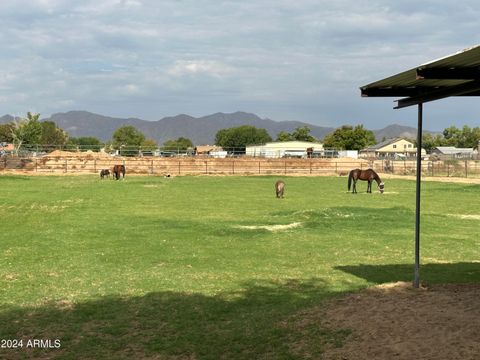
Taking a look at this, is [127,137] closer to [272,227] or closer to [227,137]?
[227,137]

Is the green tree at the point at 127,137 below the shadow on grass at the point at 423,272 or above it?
above

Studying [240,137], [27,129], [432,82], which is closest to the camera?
[432,82]

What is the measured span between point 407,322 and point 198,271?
5651 millimetres

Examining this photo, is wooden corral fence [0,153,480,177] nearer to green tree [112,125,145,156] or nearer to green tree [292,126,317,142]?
green tree [292,126,317,142]

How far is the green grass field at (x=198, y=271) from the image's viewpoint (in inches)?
273

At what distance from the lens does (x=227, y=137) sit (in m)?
191

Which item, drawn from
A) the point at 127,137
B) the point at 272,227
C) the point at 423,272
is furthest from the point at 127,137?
the point at 423,272

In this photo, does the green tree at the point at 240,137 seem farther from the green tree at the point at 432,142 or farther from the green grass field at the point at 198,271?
the green grass field at the point at 198,271

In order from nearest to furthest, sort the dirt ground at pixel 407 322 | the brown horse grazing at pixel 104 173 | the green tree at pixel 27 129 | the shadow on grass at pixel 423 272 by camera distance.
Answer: the dirt ground at pixel 407 322
the shadow on grass at pixel 423 272
the brown horse grazing at pixel 104 173
the green tree at pixel 27 129

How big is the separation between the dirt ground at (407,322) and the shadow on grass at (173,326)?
1.19ft

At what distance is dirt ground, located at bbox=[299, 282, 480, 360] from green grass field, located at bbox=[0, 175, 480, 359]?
13.2 inches

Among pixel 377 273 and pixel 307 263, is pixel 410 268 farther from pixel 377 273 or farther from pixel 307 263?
pixel 307 263

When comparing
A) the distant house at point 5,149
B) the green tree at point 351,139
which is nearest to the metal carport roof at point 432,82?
the distant house at point 5,149

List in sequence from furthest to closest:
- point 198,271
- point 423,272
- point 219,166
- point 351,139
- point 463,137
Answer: point 463,137 < point 351,139 < point 219,166 < point 198,271 < point 423,272
